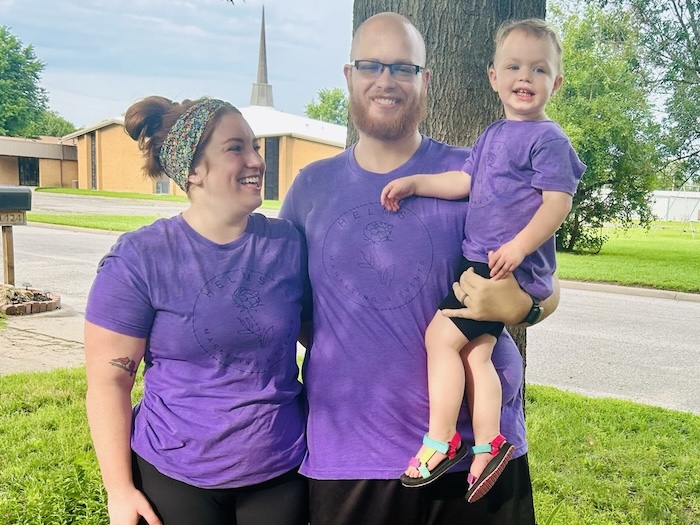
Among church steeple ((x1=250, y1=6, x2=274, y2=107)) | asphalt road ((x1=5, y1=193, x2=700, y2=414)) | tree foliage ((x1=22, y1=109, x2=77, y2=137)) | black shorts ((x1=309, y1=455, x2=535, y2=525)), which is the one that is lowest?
asphalt road ((x1=5, y1=193, x2=700, y2=414))

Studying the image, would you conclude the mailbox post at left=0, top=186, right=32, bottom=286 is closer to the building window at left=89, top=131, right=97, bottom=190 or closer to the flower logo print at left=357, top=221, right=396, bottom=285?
the flower logo print at left=357, top=221, right=396, bottom=285

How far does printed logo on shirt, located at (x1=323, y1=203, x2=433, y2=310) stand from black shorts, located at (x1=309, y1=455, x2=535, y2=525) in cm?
50

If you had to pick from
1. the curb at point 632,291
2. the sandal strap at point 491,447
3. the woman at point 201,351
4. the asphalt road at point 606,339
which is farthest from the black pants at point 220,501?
the curb at point 632,291

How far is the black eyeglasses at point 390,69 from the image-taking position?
1.88 metres

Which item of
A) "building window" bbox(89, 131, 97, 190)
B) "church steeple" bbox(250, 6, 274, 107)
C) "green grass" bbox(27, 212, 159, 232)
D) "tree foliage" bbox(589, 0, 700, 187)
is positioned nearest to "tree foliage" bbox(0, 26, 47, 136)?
"building window" bbox(89, 131, 97, 190)

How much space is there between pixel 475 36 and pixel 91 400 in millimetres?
1940

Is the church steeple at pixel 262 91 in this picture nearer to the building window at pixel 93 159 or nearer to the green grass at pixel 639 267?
the building window at pixel 93 159

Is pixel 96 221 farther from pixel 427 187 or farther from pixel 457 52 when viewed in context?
pixel 427 187

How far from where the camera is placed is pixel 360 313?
1833mm

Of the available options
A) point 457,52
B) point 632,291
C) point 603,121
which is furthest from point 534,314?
point 603,121

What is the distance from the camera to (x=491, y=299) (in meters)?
1.73

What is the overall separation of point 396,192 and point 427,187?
97 millimetres

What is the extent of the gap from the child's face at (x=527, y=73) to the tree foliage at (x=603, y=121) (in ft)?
48.5

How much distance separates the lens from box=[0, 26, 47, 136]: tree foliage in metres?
50.8
